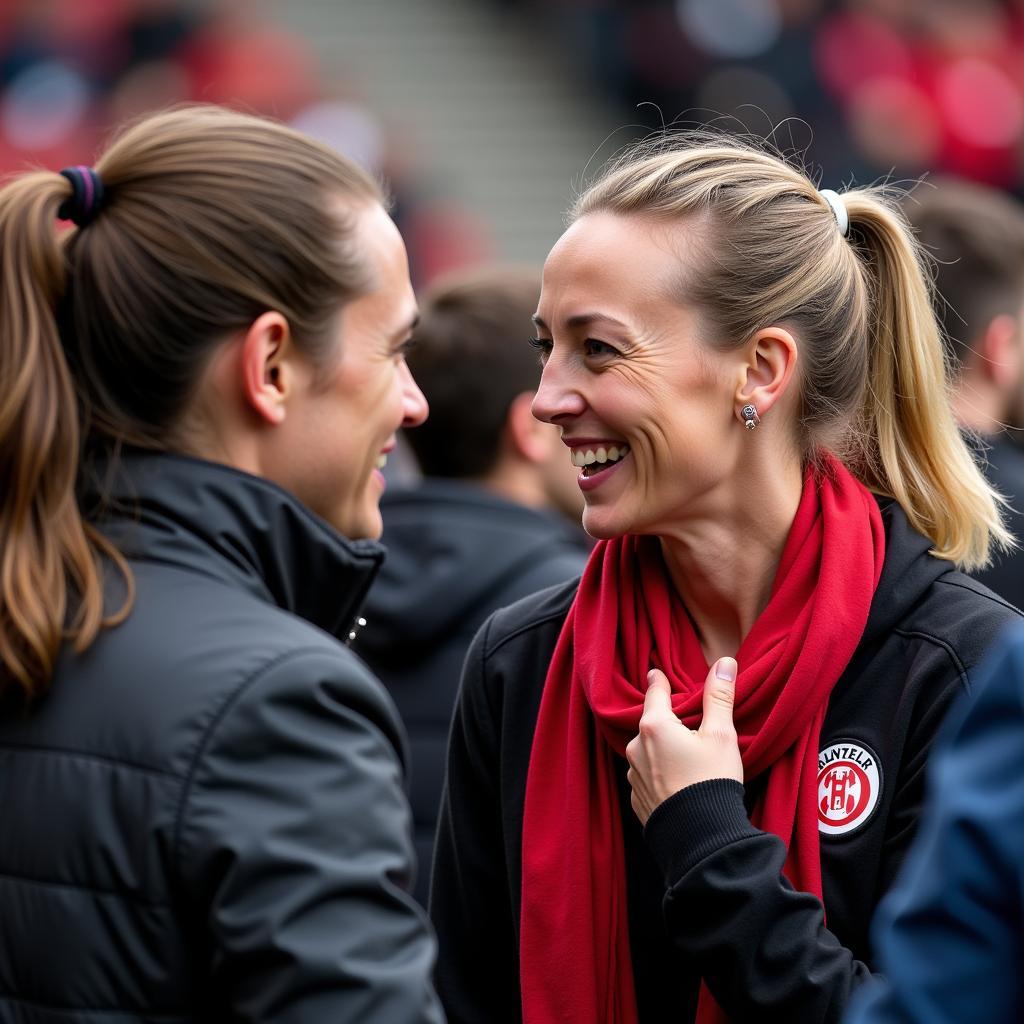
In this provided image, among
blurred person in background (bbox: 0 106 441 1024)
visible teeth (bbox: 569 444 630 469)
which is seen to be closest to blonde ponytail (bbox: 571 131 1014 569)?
visible teeth (bbox: 569 444 630 469)

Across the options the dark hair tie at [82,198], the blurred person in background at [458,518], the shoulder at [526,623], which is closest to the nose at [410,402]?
the shoulder at [526,623]

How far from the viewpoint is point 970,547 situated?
98.0 inches

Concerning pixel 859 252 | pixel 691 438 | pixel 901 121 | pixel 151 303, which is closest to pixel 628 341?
pixel 691 438

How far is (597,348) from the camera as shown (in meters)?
2.47

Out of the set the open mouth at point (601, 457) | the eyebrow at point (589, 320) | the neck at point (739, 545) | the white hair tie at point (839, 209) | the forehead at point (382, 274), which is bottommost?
the neck at point (739, 545)

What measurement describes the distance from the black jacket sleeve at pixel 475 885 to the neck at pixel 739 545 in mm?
383

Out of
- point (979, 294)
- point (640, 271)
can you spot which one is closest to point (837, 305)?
point (640, 271)

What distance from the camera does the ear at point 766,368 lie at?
8.03 ft

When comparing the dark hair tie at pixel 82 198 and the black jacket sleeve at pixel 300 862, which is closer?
the black jacket sleeve at pixel 300 862

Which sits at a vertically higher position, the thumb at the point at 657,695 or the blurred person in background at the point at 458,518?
the thumb at the point at 657,695

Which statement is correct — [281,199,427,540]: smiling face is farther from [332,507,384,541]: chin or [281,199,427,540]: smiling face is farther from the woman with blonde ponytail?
the woman with blonde ponytail

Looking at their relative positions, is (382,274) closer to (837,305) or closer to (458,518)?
(837,305)

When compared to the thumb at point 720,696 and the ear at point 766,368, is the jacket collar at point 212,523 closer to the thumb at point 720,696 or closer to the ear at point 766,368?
the thumb at point 720,696

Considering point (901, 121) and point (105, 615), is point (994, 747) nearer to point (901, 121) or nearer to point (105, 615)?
point (105, 615)
